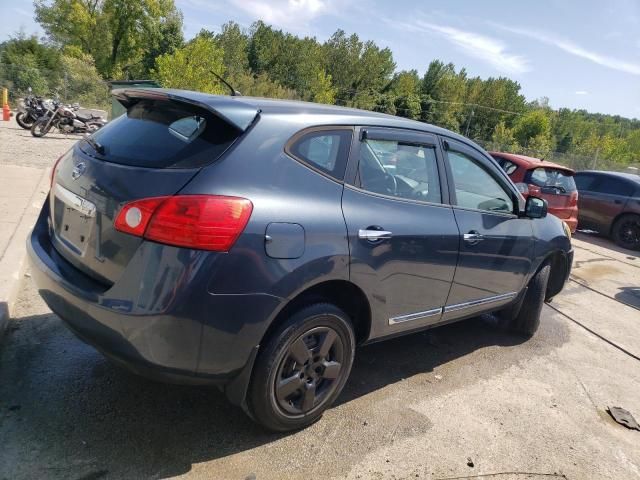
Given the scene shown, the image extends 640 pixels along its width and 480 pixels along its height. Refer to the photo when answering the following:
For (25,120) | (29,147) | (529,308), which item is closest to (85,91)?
(25,120)

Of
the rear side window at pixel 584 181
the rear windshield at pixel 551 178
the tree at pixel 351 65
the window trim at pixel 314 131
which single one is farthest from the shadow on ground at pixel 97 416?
the tree at pixel 351 65

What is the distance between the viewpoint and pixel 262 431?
2.84m

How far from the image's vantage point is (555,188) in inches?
373

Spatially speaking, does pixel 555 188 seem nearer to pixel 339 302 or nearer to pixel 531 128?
pixel 339 302

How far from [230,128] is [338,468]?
5.94 feet

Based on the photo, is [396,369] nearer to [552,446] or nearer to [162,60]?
[552,446]

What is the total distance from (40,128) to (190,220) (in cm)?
1584

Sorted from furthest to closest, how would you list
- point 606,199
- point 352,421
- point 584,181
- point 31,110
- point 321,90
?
1. point 321,90
2. point 31,110
3. point 584,181
4. point 606,199
5. point 352,421

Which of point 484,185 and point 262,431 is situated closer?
point 262,431

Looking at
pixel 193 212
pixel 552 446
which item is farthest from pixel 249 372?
pixel 552 446

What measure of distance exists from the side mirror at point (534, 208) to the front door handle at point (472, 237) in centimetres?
81

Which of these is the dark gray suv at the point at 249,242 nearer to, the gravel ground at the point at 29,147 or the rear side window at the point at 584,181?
the gravel ground at the point at 29,147

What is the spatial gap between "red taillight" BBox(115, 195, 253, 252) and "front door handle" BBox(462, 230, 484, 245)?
1851 mm

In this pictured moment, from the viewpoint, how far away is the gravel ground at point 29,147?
33.5 ft
